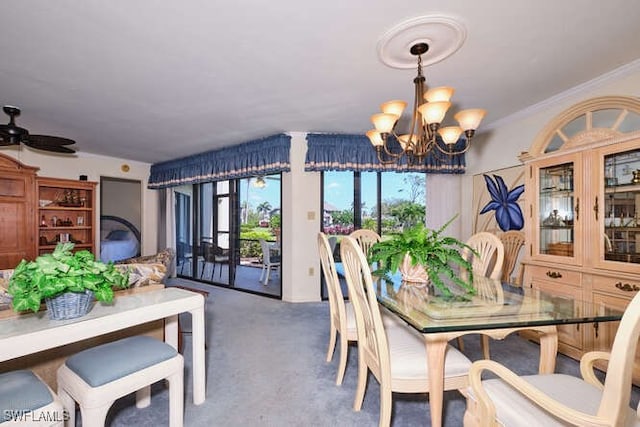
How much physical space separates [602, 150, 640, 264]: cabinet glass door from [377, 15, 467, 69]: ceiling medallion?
57.0 inches

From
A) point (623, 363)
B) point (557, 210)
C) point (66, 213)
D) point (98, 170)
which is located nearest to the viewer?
point (623, 363)

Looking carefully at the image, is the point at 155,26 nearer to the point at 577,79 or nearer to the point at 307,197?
the point at 307,197

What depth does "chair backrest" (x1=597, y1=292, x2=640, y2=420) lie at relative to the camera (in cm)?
72

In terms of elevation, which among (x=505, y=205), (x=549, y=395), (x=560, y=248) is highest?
(x=505, y=205)

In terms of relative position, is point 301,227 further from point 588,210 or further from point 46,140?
point 46,140

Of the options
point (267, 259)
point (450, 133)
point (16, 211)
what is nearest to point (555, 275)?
point (450, 133)

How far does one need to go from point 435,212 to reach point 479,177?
741 millimetres

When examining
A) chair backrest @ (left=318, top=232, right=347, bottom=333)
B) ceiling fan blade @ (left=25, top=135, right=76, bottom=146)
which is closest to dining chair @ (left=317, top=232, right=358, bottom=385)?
chair backrest @ (left=318, top=232, right=347, bottom=333)

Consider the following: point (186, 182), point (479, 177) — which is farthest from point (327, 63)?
point (186, 182)

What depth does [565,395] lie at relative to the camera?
3.50ft

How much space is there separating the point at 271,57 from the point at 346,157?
1966 millimetres

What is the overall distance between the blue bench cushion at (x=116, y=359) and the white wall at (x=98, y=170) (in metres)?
4.43

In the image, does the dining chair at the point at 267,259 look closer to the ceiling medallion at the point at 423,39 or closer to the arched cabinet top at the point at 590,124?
the ceiling medallion at the point at 423,39

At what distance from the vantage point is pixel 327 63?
2170mm
